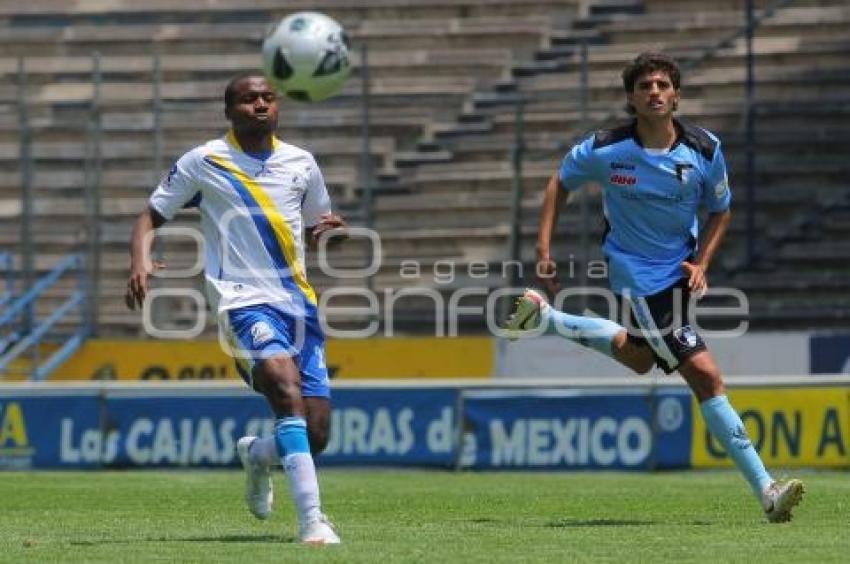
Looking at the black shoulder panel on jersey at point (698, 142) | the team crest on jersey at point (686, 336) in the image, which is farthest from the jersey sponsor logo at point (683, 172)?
the team crest on jersey at point (686, 336)

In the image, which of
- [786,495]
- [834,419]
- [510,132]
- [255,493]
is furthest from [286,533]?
[510,132]

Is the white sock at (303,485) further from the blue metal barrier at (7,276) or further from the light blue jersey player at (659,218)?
the blue metal barrier at (7,276)

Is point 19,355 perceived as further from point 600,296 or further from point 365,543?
point 365,543

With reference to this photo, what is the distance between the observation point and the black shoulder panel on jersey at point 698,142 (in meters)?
11.5

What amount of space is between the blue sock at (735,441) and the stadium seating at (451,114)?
38.0 feet

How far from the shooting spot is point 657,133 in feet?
37.5

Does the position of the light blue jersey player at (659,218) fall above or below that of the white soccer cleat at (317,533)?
above

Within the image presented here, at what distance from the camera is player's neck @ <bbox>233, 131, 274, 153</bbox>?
34.4 ft

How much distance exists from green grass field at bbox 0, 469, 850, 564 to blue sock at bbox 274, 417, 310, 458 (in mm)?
413

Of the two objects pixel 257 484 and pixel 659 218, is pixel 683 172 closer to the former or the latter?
pixel 659 218

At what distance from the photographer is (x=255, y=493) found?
1073 cm

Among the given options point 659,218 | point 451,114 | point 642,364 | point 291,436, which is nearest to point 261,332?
point 291,436

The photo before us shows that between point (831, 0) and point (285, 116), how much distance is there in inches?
247

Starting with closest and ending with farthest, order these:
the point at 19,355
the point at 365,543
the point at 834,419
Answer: the point at 365,543 < the point at 834,419 < the point at 19,355
